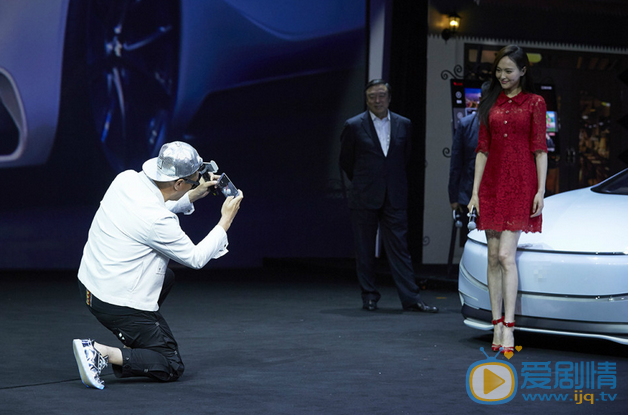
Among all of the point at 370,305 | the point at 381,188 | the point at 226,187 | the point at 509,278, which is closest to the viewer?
the point at 226,187

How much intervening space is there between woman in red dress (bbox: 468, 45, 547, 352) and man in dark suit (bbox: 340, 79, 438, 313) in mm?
1655

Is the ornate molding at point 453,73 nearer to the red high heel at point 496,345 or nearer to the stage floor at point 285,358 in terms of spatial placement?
the stage floor at point 285,358

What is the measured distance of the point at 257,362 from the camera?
4426 millimetres

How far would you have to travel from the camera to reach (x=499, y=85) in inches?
185

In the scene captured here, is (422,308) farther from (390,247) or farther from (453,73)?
(453,73)

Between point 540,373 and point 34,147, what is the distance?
6596mm

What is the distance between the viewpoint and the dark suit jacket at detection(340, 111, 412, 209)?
630 centimetres

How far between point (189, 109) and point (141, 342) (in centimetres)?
593

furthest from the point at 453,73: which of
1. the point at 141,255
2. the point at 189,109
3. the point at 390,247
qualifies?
the point at 141,255

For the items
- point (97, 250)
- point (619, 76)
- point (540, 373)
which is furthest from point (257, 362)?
point (619, 76)

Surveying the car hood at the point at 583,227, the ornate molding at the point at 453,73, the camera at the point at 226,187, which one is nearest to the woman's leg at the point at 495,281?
the car hood at the point at 583,227

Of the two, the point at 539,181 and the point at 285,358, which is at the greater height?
the point at 539,181

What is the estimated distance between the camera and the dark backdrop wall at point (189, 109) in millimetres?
9172

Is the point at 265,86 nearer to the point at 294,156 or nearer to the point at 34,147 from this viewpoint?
the point at 294,156
